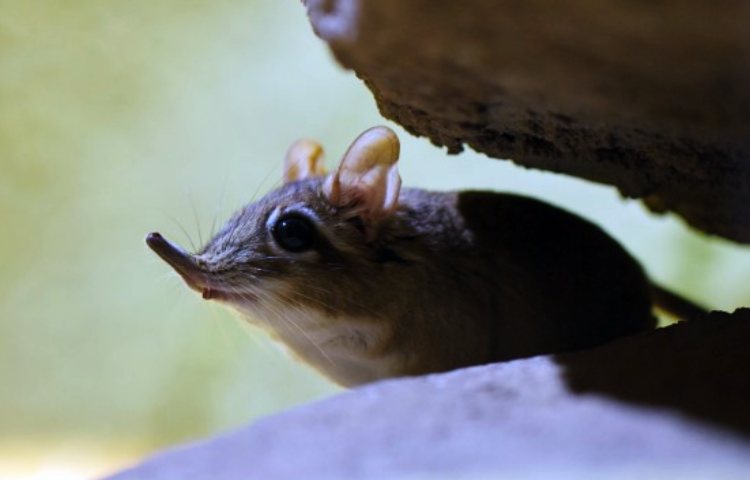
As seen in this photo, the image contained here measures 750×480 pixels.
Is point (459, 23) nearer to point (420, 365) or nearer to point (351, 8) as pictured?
point (351, 8)

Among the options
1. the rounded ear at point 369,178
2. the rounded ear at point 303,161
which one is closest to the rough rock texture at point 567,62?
the rounded ear at point 369,178

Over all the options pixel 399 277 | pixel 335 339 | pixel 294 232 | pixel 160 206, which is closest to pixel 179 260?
pixel 294 232

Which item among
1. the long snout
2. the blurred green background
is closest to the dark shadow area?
the long snout

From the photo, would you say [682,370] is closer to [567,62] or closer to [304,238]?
[567,62]

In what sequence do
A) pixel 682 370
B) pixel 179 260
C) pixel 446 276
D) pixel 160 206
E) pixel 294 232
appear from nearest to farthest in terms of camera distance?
pixel 682 370 < pixel 179 260 < pixel 294 232 < pixel 446 276 < pixel 160 206

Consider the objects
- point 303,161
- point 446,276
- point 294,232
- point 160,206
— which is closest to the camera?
point 294,232

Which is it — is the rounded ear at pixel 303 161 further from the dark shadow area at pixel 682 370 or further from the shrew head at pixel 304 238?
the dark shadow area at pixel 682 370
